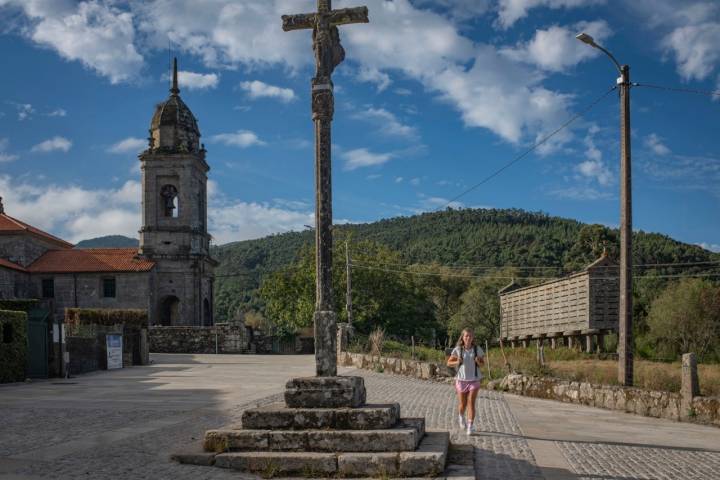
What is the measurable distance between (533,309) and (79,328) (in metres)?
20.7

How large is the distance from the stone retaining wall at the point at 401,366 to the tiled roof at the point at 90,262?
21801mm

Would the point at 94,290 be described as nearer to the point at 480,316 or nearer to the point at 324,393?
the point at 480,316

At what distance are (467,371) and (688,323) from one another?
2949cm

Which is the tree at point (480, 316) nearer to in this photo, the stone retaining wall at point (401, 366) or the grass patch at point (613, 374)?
the stone retaining wall at point (401, 366)

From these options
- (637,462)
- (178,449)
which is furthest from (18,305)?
(637,462)

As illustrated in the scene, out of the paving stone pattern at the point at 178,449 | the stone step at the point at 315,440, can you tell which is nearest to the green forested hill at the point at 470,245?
the paving stone pattern at the point at 178,449

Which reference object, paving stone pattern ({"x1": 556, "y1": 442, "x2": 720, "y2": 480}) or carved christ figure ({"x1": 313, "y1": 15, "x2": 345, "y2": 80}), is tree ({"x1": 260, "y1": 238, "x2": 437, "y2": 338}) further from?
carved christ figure ({"x1": 313, "y1": 15, "x2": 345, "y2": 80})

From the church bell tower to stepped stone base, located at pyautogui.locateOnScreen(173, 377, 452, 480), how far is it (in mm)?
37730

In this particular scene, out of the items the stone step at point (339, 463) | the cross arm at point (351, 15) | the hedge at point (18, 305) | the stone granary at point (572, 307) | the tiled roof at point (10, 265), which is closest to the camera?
the stone step at point (339, 463)

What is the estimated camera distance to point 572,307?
2909 centimetres

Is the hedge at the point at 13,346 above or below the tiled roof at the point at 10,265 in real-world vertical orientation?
below

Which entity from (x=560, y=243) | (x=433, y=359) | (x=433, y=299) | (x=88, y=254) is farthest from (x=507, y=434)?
(x=560, y=243)

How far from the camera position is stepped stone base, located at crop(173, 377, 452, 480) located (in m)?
7.12

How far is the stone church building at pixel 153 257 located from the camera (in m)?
44.0
